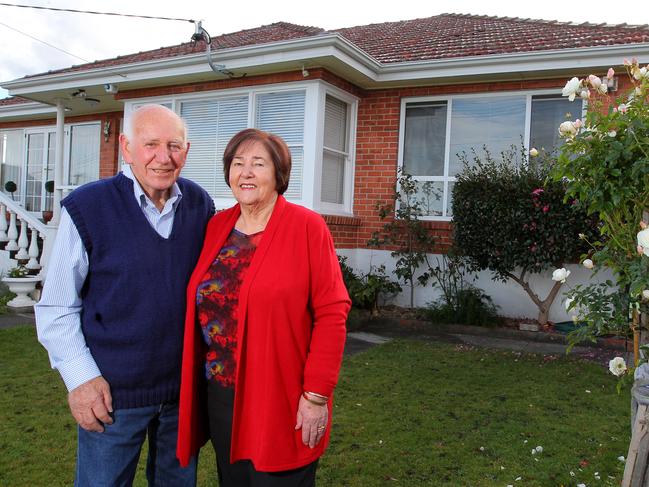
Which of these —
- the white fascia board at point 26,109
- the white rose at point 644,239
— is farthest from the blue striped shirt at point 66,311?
the white fascia board at point 26,109

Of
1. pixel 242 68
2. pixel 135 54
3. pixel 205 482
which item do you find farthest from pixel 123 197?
pixel 135 54

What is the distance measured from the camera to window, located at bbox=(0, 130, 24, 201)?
44.6ft

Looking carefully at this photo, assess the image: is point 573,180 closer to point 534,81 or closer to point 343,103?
point 534,81

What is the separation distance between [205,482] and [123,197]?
5.84 feet

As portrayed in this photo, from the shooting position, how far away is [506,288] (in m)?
7.68

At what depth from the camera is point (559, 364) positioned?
5.66 metres

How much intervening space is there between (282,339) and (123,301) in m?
0.55

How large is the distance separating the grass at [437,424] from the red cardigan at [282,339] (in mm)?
1305

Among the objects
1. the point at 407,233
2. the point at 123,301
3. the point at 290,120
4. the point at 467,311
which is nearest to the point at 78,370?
the point at 123,301

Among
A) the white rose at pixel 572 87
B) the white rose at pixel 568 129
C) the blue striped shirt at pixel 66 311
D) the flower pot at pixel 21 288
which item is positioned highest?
the white rose at pixel 572 87

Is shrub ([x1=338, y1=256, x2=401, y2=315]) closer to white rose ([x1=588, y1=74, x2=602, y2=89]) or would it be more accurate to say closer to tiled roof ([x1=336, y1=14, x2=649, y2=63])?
tiled roof ([x1=336, y1=14, x2=649, y2=63])

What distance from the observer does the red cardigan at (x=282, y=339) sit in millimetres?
1894

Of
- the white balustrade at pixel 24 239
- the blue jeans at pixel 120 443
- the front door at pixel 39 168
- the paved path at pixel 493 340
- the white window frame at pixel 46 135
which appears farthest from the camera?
the front door at pixel 39 168

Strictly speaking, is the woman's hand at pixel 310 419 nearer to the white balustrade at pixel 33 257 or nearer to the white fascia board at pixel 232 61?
the white fascia board at pixel 232 61
